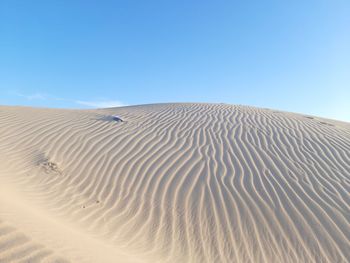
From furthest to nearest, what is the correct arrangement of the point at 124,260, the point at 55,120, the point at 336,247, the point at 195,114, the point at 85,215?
the point at 195,114, the point at 55,120, the point at 85,215, the point at 336,247, the point at 124,260

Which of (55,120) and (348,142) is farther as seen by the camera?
(55,120)

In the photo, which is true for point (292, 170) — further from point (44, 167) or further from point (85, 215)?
point (44, 167)

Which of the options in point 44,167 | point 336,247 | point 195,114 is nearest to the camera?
point 336,247

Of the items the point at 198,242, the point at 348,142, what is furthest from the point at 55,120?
the point at 348,142

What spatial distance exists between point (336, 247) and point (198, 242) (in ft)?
6.23

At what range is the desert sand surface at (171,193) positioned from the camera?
341cm

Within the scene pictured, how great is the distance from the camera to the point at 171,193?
4.91 meters

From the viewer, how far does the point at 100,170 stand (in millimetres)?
5629

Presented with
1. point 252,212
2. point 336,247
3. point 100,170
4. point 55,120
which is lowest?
point 336,247

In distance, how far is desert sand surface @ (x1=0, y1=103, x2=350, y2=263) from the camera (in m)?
3.41

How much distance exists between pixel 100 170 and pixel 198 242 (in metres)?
2.61

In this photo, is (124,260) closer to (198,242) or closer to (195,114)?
(198,242)

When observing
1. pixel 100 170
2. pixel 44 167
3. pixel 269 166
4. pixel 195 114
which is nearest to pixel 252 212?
pixel 269 166

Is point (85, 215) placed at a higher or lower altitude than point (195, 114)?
lower
